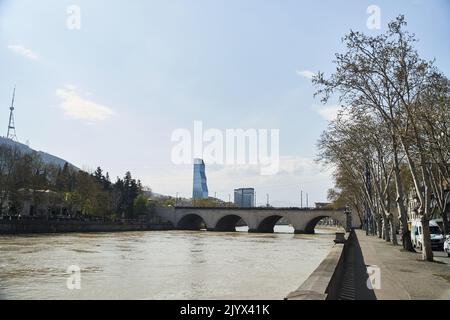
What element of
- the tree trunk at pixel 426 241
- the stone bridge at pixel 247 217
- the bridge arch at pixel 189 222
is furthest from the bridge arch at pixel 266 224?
the tree trunk at pixel 426 241

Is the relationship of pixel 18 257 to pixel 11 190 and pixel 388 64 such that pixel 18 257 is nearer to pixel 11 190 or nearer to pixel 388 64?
pixel 388 64

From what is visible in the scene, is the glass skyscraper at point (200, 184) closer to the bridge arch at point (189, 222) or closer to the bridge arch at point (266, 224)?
the bridge arch at point (189, 222)

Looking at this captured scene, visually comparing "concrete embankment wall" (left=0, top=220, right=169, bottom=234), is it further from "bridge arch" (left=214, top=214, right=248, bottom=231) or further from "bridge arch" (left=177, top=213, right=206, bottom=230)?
"bridge arch" (left=214, top=214, right=248, bottom=231)

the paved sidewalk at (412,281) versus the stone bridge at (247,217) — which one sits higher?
the stone bridge at (247,217)

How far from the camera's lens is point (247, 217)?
9931cm

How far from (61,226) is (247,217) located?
44.6 meters

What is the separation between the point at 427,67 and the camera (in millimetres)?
18516

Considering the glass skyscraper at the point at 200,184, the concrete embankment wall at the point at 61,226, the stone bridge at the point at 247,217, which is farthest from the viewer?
the glass skyscraper at the point at 200,184

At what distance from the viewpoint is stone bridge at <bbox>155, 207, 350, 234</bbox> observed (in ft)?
306

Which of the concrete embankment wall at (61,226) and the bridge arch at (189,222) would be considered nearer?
the concrete embankment wall at (61,226)

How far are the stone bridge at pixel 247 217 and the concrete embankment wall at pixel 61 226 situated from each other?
15.9 metres

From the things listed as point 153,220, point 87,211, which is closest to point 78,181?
point 87,211

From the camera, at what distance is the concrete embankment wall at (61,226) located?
55500 mm

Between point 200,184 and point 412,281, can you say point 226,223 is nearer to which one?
point 200,184
